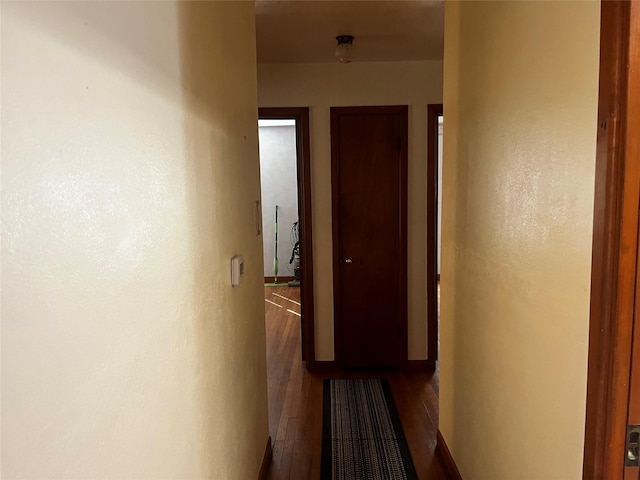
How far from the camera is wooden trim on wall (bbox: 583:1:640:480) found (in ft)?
2.86

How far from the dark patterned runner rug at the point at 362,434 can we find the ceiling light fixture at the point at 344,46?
2.25 m

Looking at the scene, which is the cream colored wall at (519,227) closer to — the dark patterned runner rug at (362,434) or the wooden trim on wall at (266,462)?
the dark patterned runner rug at (362,434)

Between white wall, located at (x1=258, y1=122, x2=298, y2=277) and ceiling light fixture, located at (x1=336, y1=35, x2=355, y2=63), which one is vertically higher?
ceiling light fixture, located at (x1=336, y1=35, x2=355, y2=63)

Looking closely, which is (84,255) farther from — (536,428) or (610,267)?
(536,428)

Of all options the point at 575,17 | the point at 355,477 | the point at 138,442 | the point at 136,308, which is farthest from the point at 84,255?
the point at 355,477

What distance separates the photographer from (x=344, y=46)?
2.84 m

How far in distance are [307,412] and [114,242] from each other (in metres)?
2.48

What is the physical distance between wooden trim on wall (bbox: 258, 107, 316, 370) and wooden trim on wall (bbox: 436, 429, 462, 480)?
1.33 m

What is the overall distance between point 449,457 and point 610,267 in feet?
5.66

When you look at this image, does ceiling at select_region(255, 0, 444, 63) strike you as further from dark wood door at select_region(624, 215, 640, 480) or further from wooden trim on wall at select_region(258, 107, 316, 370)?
dark wood door at select_region(624, 215, 640, 480)

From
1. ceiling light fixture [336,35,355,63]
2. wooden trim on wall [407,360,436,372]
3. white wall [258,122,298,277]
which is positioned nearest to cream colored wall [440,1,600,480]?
ceiling light fixture [336,35,355,63]

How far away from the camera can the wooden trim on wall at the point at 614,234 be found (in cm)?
87

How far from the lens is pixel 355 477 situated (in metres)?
2.33

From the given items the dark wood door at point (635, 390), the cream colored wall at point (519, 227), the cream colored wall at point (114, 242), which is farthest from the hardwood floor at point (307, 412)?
the dark wood door at point (635, 390)
